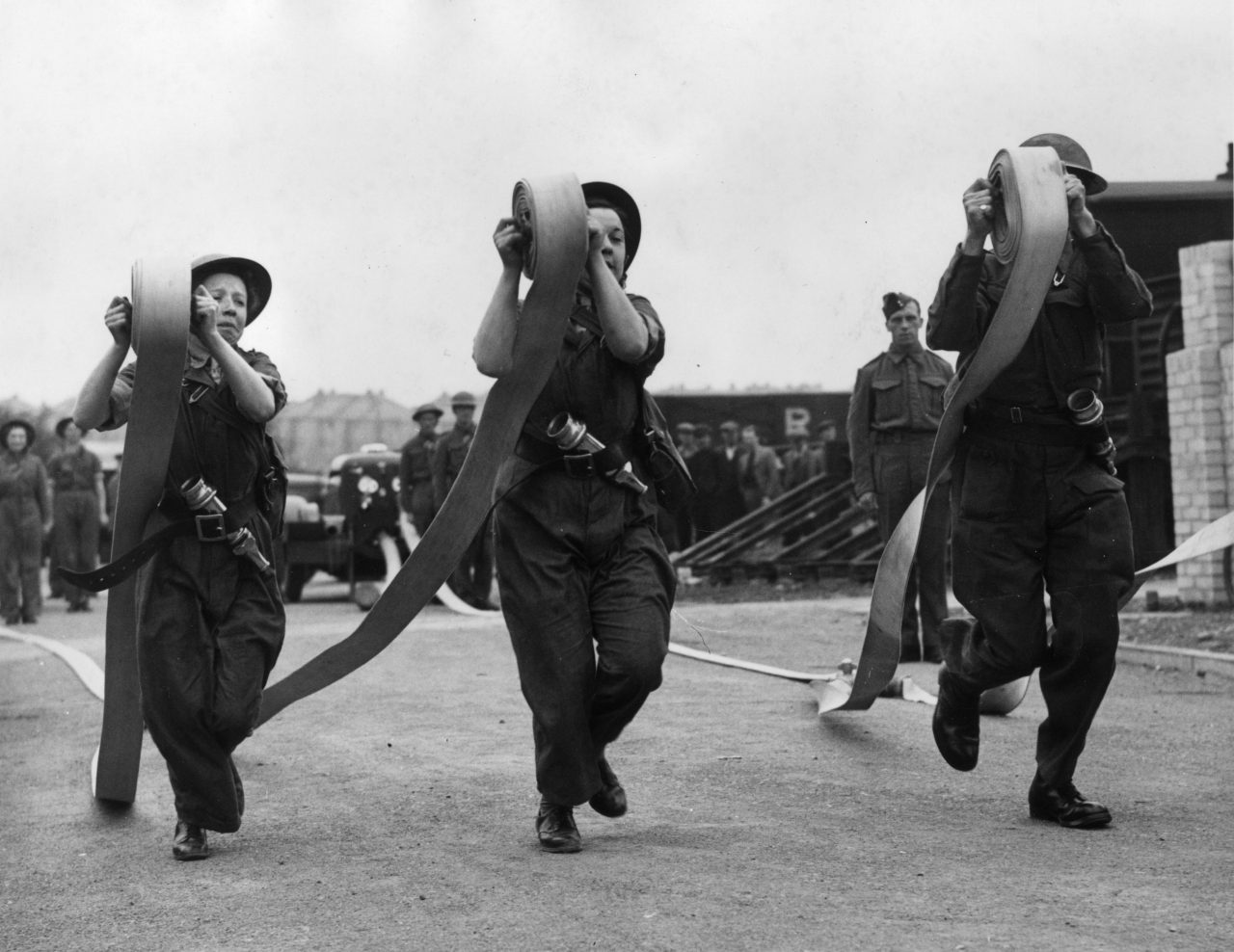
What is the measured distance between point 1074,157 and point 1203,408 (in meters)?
9.14

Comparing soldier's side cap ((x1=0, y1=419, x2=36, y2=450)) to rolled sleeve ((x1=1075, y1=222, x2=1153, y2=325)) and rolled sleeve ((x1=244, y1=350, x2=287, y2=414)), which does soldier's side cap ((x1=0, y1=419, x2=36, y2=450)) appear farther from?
rolled sleeve ((x1=1075, y1=222, x2=1153, y2=325))

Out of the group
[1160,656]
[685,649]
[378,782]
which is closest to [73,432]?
[685,649]

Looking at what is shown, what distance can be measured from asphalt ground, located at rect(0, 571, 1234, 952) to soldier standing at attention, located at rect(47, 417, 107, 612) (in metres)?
10.2

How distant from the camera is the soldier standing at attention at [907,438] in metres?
10.5

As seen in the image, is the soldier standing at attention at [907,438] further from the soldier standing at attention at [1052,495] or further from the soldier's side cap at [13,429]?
the soldier's side cap at [13,429]

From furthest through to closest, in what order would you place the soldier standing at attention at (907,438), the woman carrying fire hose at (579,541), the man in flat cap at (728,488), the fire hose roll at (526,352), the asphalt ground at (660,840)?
the man in flat cap at (728,488)
the soldier standing at attention at (907,438)
the woman carrying fire hose at (579,541)
the fire hose roll at (526,352)
the asphalt ground at (660,840)

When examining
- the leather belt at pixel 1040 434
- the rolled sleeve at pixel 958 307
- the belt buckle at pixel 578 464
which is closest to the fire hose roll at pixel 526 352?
the belt buckle at pixel 578 464

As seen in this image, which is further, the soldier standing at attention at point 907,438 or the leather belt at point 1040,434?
the soldier standing at attention at point 907,438

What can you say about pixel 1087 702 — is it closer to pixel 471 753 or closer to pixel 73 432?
pixel 471 753

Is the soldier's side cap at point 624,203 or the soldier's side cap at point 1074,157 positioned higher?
the soldier's side cap at point 1074,157

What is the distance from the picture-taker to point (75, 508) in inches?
749

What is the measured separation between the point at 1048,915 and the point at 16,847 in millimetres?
3130

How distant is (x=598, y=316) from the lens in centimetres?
518

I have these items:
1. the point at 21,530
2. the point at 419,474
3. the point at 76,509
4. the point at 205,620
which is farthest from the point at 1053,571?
the point at 76,509
